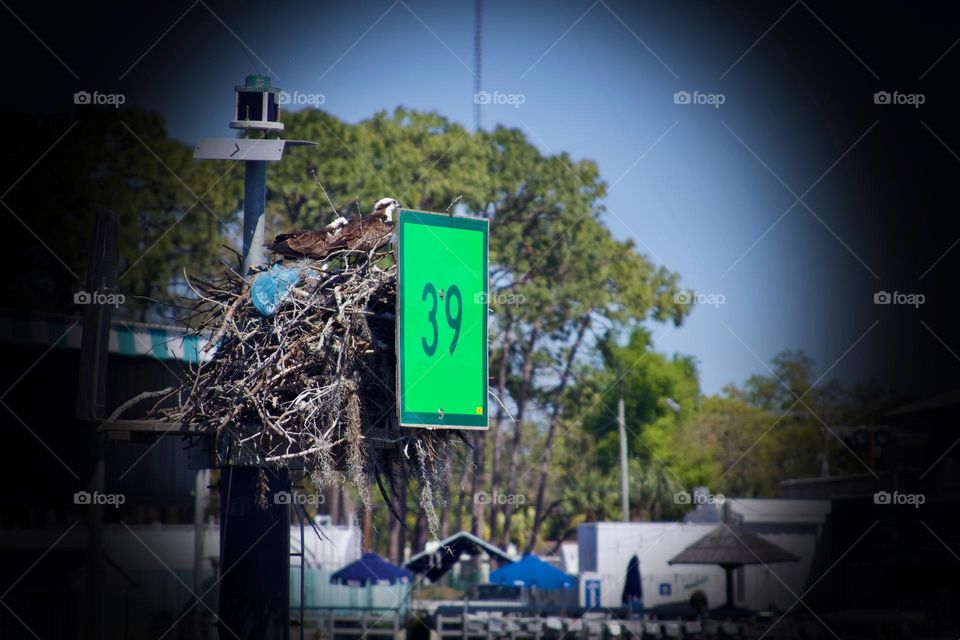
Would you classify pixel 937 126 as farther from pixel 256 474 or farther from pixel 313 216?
pixel 256 474

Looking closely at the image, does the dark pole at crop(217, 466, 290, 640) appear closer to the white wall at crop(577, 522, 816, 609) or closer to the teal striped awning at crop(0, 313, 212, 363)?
the teal striped awning at crop(0, 313, 212, 363)

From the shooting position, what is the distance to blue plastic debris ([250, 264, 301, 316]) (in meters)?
12.1

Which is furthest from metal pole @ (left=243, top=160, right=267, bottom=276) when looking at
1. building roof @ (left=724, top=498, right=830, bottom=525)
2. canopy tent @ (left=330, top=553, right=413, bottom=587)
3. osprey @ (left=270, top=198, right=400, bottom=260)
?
building roof @ (left=724, top=498, right=830, bottom=525)

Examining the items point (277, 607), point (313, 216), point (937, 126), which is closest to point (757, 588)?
point (937, 126)

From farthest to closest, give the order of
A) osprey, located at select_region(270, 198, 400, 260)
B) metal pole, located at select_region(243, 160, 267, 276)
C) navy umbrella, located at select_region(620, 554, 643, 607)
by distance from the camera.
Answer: navy umbrella, located at select_region(620, 554, 643, 607), osprey, located at select_region(270, 198, 400, 260), metal pole, located at select_region(243, 160, 267, 276)

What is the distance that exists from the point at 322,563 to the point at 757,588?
485 inches

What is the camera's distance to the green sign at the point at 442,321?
11258mm

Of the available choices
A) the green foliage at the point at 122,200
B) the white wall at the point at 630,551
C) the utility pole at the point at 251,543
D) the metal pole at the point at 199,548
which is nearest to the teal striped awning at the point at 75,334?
the utility pole at the point at 251,543

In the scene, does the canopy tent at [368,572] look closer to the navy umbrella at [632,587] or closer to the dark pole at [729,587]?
the navy umbrella at [632,587]

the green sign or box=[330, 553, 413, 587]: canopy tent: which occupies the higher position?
the green sign

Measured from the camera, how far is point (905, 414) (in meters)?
27.2

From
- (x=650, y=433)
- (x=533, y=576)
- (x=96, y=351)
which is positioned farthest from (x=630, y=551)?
(x=96, y=351)

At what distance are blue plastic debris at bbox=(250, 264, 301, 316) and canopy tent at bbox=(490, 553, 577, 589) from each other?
19843 mm

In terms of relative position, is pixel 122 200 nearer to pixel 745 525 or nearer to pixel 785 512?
pixel 745 525
